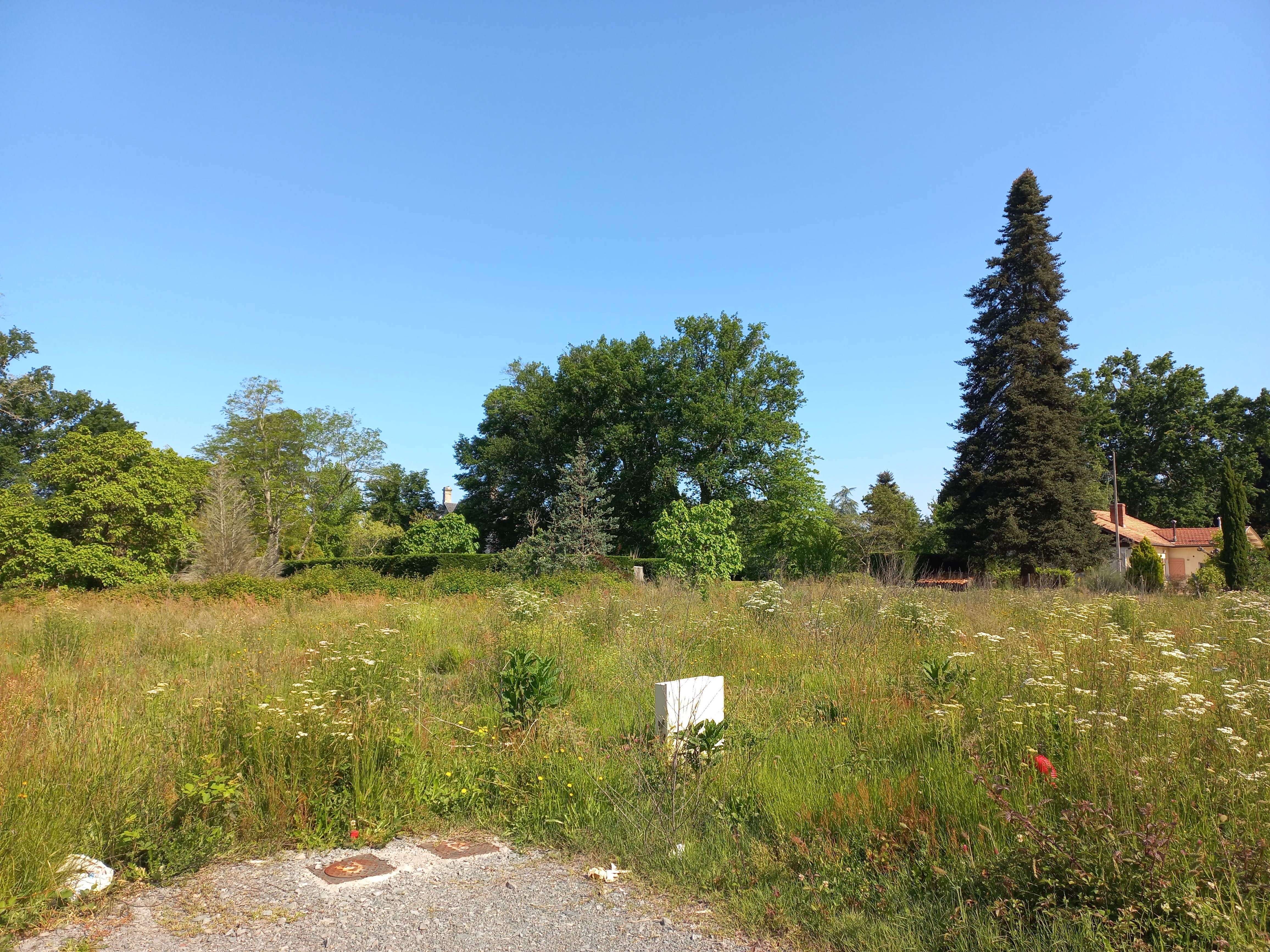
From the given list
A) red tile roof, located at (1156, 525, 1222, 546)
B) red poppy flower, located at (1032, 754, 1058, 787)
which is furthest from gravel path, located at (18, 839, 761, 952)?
red tile roof, located at (1156, 525, 1222, 546)

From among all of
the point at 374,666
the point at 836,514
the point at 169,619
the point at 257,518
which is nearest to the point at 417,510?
the point at 257,518

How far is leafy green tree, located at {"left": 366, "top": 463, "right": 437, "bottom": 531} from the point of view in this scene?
167 ft

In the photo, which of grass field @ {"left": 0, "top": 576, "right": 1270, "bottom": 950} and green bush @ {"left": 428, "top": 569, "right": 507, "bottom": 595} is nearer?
grass field @ {"left": 0, "top": 576, "right": 1270, "bottom": 950}

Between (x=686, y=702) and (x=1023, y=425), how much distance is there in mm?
27488

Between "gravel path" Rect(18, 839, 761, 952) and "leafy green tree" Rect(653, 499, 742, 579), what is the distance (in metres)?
14.3

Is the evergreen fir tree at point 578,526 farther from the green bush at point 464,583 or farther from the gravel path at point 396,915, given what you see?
the gravel path at point 396,915

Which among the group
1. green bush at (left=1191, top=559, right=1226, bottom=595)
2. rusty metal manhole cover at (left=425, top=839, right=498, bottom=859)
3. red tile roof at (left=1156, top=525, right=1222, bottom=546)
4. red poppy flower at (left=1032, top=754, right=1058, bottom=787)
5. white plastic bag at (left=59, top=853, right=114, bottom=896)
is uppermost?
red tile roof at (left=1156, top=525, right=1222, bottom=546)

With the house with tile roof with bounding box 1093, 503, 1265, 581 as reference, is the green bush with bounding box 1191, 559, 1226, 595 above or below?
below

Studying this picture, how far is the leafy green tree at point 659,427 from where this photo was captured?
34000 millimetres

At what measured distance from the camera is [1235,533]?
21.0 m

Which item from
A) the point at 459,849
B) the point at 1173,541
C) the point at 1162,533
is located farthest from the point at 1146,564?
the point at 459,849

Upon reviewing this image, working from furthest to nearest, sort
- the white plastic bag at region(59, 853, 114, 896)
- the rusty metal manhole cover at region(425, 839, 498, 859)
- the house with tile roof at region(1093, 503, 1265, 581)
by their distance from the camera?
1. the house with tile roof at region(1093, 503, 1265, 581)
2. the rusty metal manhole cover at region(425, 839, 498, 859)
3. the white plastic bag at region(59, 853, 114, 896)

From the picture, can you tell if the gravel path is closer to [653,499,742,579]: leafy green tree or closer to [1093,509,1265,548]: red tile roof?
[653,499,742,579]: leafy green tree

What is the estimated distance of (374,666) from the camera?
5484 millimetres
